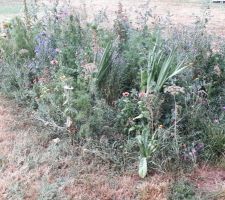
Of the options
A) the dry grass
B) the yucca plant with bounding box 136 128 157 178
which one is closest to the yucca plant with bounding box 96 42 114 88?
the dry grass

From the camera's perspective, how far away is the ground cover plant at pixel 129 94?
3.00m

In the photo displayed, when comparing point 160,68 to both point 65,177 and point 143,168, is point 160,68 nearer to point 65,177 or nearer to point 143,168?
point 143,168

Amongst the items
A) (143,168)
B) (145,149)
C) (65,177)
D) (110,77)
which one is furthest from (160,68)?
(65,177)

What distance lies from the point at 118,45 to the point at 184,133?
1.32 m

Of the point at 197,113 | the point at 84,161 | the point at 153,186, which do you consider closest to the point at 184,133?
the point at 197,113

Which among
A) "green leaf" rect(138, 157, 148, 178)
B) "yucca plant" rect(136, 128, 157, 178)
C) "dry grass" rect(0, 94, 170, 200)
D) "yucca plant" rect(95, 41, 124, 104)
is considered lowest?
"dry grass" rect(0, 94, 170, 200)

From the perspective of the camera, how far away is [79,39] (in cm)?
421

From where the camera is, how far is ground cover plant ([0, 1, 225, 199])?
9.84ft

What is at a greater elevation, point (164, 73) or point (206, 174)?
point (164, 73)

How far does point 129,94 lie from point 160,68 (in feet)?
1.27

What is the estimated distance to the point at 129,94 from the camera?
3.63 metres

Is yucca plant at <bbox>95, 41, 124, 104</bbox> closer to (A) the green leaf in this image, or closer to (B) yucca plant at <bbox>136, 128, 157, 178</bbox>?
(B) yucca plant at <bbox>136, 128, 157, 178</bbox>

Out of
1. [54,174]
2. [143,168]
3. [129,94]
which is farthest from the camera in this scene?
[129,94]

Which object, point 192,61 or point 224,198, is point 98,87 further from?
point 224,198
